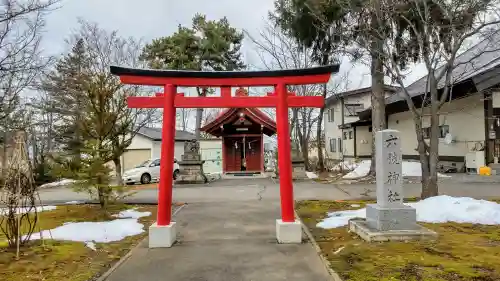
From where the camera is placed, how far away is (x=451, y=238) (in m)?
7.25

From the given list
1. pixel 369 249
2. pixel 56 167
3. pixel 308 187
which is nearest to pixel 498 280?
pixel 369 249

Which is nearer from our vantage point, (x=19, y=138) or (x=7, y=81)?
(x=19, y=138)

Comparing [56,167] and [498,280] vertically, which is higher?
[56,167]

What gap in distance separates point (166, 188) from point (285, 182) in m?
2.33

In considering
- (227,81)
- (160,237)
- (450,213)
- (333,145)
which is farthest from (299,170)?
(333,145)

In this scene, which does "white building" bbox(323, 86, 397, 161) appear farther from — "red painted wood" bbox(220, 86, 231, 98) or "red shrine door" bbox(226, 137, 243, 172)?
"red painted wood" bbox(220, 86, 231, 98)

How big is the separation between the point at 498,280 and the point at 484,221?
13.8 ft

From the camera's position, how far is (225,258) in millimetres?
6492

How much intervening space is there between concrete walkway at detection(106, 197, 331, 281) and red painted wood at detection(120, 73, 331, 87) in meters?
3.13

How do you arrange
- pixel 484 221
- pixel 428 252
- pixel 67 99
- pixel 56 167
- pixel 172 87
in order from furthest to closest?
pixel 67 99 → pixel 56 167 → pixel 484 221 → pixel 172 87 → pixel 428 252

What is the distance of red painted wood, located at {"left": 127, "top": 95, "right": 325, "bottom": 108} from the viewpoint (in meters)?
7.95

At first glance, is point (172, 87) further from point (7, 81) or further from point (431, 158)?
point (7, 81)

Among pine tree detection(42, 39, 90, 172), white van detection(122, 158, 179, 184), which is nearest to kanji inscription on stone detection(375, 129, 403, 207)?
pine tree detection(42, 39, 90, 172)

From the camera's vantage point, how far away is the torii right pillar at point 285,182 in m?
7.40
